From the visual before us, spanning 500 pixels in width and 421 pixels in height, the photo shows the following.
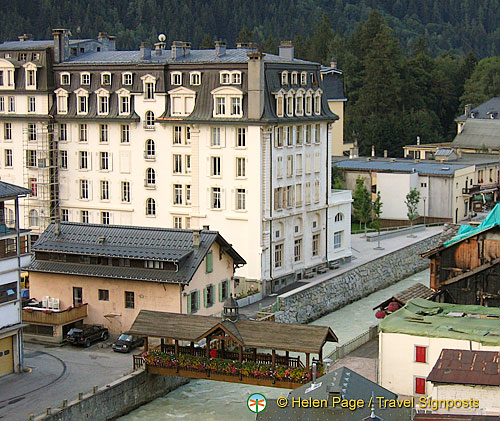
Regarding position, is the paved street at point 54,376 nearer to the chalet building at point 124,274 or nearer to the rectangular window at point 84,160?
the chalet building at point 124,274

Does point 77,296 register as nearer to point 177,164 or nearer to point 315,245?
point 177,164

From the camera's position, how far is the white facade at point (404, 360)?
1427 inches

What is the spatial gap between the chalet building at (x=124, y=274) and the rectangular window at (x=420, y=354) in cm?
1137

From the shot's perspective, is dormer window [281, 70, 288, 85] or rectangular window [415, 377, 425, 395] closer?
rectangular window [415, 377, 425, 395]

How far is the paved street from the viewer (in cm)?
3653

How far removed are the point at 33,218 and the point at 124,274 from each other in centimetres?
1720

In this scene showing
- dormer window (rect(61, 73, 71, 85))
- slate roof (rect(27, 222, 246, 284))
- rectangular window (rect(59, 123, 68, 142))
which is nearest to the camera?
slate roof (rect(27, 222, 246, 284))

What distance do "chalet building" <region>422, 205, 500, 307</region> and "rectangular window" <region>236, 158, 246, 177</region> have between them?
12198 mm

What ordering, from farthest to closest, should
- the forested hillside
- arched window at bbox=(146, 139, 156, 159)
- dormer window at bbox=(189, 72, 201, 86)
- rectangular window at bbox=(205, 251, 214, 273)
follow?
the forested hillside, arched window at bbox=(146, 139, 156, 159), dormer window at bbox=(189, 72, 201, 86), rectangular window at bbox=(205, 251, 214, 273)

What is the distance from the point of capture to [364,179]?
7850 cm

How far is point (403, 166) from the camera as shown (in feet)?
260

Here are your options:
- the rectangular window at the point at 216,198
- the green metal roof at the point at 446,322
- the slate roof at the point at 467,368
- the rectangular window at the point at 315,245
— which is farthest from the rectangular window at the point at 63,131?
the slate roof at the point at 467,368

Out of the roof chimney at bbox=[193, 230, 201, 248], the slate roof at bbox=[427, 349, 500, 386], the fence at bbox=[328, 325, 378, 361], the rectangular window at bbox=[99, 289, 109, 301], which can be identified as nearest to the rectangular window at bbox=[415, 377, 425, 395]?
the slate roof at bbox=[427, 349, 500, 386]

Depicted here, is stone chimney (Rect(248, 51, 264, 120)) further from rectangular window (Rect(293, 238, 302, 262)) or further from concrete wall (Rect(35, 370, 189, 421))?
concrete wall (Rect(35, 370, 189, 421))
